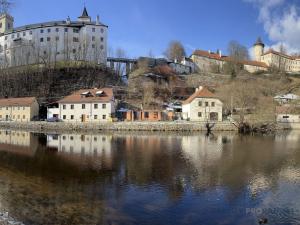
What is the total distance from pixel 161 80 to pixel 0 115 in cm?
4490

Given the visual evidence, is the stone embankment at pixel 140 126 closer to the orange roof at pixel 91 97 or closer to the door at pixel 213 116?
the door at pixel 213 116

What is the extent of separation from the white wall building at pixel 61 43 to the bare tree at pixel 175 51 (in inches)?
1233

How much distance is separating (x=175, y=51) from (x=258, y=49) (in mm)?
44878

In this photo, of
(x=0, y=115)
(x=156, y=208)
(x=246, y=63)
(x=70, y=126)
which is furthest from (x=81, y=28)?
(x=156, y=208)

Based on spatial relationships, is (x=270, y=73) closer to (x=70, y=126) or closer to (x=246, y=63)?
(x=246, y=63)

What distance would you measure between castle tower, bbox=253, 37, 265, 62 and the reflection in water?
123162 mm

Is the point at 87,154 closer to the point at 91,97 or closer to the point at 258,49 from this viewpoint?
the point at 91,97

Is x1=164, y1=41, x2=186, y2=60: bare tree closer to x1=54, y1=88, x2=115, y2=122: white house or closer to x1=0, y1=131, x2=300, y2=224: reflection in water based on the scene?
x1=54, y1=88, x2=115, y2=122: white house

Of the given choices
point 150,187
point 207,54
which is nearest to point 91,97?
point 150,187

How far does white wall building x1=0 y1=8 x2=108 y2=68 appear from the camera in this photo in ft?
326

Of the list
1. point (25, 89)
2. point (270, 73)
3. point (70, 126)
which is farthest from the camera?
point (270, 73)

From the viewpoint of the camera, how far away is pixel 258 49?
149375 mm

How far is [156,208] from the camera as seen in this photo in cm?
1600

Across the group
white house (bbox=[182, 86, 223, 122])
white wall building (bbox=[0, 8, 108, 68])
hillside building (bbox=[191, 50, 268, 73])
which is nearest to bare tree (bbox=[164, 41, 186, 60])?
hillside building (bbox=[191, 50, 268, 73])
